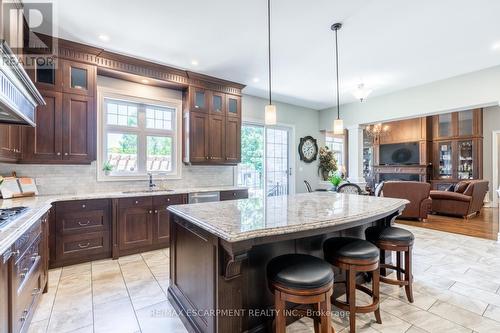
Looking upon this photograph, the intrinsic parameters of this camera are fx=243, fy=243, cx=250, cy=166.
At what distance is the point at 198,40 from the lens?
3.32 m

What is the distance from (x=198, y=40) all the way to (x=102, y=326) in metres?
3.34

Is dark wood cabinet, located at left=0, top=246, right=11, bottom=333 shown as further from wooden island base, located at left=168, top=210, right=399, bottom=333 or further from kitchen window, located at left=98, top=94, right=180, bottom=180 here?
kitchen window, located at left=98, top=94, right=180, bottom=180

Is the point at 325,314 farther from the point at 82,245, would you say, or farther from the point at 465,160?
the point at 465,160

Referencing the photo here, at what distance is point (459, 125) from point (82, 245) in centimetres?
1056

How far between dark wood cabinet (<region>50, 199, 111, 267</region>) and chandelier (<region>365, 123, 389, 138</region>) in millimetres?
9345

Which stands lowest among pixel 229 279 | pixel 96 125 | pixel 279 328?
pixel 279 328

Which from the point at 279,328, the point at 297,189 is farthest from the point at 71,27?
the point at 297,189

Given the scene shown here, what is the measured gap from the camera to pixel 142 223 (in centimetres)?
362

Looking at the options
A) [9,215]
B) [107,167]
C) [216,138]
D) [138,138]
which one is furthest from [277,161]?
[9,215]

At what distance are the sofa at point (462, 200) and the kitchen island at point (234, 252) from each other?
5.20 metres

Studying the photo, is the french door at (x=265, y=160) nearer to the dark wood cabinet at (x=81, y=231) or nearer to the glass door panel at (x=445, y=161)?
the dark wood cabinet at (x=81, y=231)

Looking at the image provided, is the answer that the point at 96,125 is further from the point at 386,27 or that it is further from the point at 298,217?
the point at 386,27

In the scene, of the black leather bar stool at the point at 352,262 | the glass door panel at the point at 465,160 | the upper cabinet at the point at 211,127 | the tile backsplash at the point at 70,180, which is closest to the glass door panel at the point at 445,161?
the glass door panel at the point at 465,160

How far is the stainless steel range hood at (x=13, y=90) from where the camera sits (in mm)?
1438
